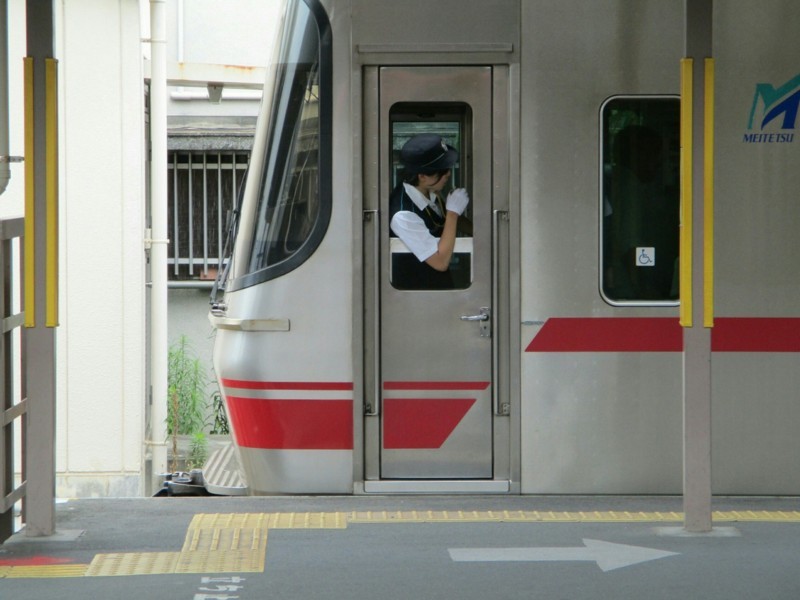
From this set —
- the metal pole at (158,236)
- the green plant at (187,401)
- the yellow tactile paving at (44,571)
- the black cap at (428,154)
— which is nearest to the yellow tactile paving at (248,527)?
the yellow tactile paving at (44,571)

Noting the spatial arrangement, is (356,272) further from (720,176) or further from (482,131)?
(720,176)

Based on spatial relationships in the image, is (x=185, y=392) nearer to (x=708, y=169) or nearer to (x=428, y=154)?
(x=428, y=154)

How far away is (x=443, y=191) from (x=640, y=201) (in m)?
0.94

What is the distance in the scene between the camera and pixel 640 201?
6.60m

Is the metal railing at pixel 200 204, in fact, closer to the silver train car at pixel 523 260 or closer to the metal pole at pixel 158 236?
the metal pole at pixel 158 236

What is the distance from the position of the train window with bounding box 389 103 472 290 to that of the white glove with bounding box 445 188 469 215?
0.03m

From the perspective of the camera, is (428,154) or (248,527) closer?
(248,527)

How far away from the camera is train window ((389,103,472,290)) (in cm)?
659

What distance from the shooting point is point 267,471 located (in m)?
6.64

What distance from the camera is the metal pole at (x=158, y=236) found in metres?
9.70

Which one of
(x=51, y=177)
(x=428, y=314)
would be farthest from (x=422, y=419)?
(x=51, y=177)

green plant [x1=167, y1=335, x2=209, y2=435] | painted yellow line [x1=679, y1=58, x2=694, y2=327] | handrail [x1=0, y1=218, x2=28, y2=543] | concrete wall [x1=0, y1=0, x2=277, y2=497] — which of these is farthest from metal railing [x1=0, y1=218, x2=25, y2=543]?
green plant [x1=167, y1=335, x2=209, y2=435]

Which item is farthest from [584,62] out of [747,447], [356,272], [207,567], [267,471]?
[207,567]

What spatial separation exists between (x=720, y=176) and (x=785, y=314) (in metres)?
0.72
